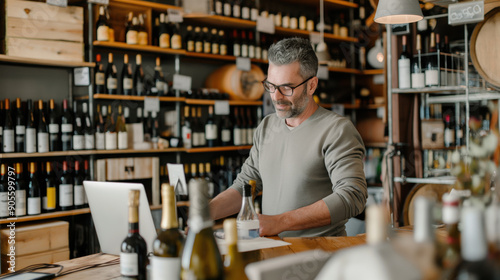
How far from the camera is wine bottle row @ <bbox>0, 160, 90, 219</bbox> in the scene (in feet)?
10.2

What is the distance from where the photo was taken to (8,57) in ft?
10.0

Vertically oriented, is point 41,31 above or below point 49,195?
above

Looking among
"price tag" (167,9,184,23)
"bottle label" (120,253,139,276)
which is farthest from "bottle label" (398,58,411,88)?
"bottle label" (120,253,139,276)

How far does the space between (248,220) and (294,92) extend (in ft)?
2.54

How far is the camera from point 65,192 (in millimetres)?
3324

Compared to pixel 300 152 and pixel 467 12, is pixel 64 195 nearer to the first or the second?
pixel 300 152

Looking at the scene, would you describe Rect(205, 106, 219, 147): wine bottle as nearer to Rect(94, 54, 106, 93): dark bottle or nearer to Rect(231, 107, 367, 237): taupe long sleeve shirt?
Rect(94, 54, 106, 93): dark bottle


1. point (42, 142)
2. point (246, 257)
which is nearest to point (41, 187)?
point (42, 142)

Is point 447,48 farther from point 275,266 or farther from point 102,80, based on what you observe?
point 275,266

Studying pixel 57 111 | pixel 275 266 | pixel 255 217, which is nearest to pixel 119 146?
pixel 57 111

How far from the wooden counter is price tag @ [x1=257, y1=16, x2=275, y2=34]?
309 centimetres

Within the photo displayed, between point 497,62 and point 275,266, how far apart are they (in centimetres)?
253

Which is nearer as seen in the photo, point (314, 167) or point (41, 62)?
point (314, 167)

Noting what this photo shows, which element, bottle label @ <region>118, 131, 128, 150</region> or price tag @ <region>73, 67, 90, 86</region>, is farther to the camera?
bottle label @ <region>118, 131, 128, 150</region>
